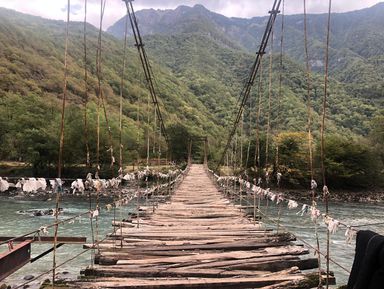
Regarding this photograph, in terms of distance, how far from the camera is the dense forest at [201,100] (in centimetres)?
3241

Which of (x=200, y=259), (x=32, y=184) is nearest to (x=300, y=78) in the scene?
(x=32, y=184)

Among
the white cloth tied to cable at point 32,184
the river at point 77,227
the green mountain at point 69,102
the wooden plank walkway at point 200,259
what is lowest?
the river at point 77,227

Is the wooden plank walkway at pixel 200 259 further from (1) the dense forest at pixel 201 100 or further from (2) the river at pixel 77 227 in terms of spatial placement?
(1) the dense forest at pixel 201 100

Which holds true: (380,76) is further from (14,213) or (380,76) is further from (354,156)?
(14,213)

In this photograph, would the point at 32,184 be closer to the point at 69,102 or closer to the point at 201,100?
the point at 69,102

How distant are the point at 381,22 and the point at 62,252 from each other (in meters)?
116

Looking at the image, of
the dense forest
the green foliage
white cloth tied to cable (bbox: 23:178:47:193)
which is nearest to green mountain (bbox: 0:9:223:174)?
the dense forest

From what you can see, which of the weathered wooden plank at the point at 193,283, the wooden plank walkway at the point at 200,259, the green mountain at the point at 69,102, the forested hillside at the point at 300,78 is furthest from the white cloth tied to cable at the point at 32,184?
the green mountain at the point at 69,102

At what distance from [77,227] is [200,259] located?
10.3 meters

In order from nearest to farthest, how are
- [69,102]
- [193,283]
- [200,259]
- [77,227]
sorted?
[193,283] → [200,259] → [77,227] → [69,102]

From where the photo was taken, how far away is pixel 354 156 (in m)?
33.5

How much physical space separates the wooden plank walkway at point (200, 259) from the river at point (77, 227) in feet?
2.57

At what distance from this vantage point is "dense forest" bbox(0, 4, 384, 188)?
32406mm

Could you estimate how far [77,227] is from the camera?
540 inches
